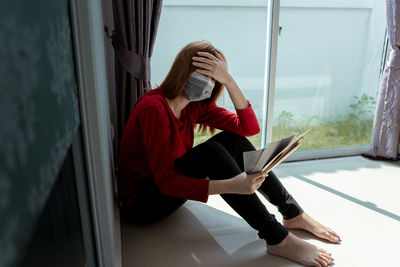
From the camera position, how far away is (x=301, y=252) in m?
1.35

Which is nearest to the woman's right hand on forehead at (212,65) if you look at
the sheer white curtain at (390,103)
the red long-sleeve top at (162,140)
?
the red long-sleeve top at (162,140)

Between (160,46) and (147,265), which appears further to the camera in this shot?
(160,46)

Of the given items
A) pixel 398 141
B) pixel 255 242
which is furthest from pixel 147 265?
pixel 398 141

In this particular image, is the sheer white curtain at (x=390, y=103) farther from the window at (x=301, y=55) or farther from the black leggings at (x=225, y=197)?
the black leggings at (x=225, y=197)

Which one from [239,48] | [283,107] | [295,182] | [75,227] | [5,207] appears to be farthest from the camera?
[283,107]

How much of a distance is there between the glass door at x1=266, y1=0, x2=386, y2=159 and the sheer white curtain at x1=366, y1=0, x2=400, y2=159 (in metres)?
0.19

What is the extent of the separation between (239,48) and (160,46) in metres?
0.59

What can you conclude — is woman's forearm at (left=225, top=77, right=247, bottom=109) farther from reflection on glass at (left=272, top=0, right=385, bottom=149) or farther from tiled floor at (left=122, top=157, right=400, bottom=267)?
reflection on glass at (left=272, top=0, right=385, bottom=149)

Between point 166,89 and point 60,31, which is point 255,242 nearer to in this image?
point 166,89

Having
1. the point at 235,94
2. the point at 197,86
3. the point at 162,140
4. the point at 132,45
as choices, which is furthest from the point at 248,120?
the point at 132,45

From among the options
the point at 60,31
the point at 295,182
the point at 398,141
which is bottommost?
the point at 295,182

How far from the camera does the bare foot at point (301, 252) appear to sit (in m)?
1.34

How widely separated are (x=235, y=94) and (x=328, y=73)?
1.39 m

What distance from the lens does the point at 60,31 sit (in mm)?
608
